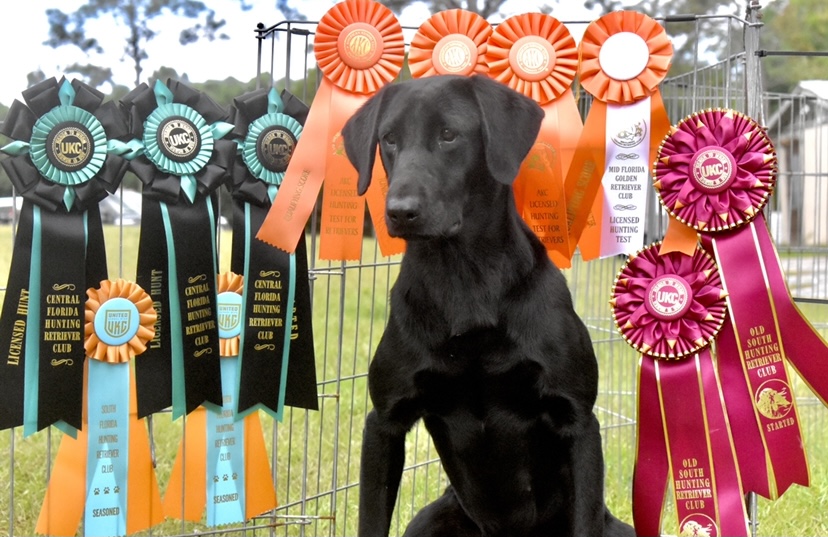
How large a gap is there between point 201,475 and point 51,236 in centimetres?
79

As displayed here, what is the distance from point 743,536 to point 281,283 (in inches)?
55.0

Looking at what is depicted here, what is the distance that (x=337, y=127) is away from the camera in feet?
8.09

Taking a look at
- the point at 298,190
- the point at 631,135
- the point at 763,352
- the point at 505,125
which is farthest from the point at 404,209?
the point at 763,352

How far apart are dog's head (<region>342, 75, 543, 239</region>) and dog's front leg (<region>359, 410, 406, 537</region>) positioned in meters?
0.51

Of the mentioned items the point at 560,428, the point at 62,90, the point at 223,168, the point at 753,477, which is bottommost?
the point at 753,477

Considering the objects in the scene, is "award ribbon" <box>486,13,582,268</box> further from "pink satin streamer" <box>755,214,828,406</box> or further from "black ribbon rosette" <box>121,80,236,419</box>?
"black ribbon rosette" <box>121,80,236,419</box>

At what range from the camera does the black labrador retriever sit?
204 centimetres

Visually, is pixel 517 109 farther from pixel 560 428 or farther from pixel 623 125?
pixel 560 428

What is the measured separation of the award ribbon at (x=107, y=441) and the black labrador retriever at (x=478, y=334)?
71cm

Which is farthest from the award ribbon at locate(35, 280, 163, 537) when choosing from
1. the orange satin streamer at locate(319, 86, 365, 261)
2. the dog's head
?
the dog's head

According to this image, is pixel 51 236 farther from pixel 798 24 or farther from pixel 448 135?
pixel 798 24

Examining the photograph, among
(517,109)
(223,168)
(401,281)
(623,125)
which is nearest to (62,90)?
(223,168)

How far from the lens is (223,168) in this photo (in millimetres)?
2416

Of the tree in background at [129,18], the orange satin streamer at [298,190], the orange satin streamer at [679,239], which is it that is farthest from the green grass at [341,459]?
the tree in background at [129,18]
